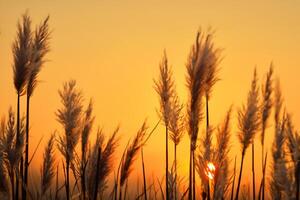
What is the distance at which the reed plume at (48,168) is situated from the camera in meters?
4.63

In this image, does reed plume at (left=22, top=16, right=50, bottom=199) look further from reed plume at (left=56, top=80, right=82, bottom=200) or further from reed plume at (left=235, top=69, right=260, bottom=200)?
reed plume at (left=235, top=69, right=260, bottom=200)

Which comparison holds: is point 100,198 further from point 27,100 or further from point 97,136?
point 27,100

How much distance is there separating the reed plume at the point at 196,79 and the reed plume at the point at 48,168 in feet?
4.33

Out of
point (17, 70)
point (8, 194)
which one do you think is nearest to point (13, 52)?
point (17, 70)

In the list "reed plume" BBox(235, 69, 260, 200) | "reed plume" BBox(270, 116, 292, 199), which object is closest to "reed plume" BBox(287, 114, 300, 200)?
"reed plume" BBox(270, 116, 292, 199)

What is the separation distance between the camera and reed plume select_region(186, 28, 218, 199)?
3.91 metres

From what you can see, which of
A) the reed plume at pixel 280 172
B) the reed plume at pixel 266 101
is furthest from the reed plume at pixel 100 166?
the reed plume at pixel 266 101

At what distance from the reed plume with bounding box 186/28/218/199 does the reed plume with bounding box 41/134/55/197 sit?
132cm

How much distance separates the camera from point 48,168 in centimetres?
471

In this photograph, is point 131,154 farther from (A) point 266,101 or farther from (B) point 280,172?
(A) point 266,101

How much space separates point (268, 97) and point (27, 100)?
9.41 ft

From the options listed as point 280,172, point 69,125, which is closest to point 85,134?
point 69,125

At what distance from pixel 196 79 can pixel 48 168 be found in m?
1.68

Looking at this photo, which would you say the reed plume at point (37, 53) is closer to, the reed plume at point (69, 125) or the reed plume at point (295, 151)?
the reed plume at point (69, 125)
